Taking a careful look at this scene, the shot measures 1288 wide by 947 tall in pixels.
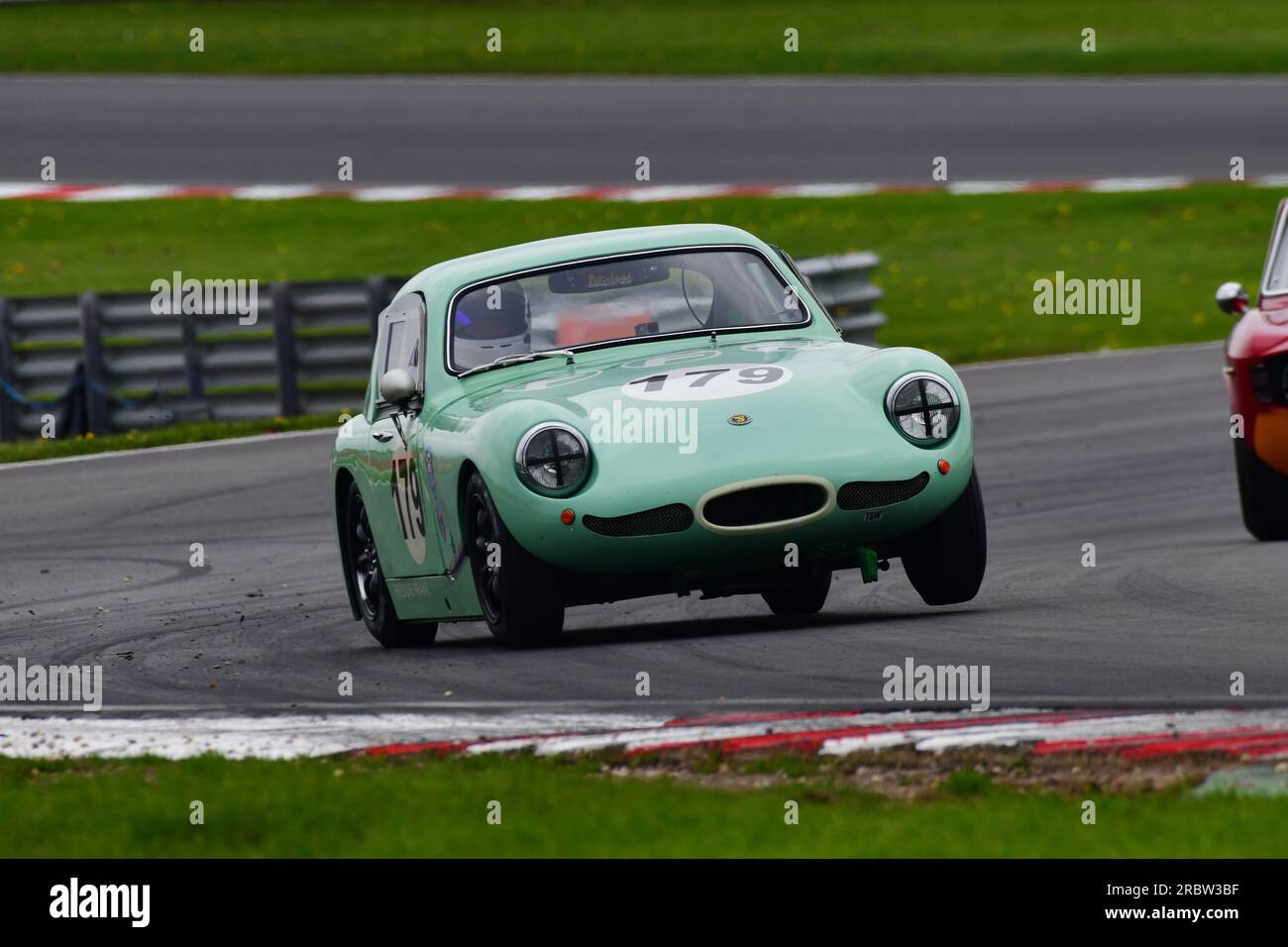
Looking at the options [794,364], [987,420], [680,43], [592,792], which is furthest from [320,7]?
[592,792]

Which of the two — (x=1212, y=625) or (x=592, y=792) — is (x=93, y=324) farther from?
(x=592, y=792)

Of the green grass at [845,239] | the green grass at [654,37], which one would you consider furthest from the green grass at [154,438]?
the green grass at [654,37]

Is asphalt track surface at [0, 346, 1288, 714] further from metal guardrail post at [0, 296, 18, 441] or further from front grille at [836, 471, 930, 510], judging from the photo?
metal guardrail post at [0, 296, 18, 441]

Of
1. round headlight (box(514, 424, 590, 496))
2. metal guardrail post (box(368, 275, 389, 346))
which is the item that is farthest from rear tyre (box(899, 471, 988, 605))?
metal guardrail post (box(368, 275, 389, 346))

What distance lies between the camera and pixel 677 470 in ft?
25.4

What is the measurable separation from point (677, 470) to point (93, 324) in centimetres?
1159

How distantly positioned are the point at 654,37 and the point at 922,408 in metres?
28.4

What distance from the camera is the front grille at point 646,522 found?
770 centimetres

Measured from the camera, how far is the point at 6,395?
Result: 18703 mm

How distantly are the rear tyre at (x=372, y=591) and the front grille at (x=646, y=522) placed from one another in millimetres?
1752

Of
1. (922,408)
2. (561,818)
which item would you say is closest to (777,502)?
(922,408)

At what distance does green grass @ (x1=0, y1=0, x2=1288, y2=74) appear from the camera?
108ft

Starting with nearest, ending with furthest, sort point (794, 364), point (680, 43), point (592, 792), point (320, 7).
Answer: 1. point (592, 792)
2. point (794, 364)
3. point (680, 43)
4. point (320, 7)

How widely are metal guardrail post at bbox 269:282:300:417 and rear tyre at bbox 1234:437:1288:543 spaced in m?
9.44
